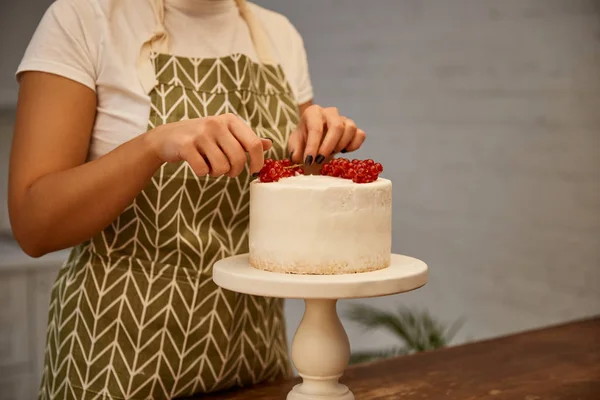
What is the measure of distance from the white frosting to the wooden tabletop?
36 centimetres

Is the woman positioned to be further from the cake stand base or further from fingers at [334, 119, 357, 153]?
the cake stand base

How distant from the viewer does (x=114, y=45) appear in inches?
60.6

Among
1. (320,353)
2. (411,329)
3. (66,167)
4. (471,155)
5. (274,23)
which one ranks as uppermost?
Result: (274,23)

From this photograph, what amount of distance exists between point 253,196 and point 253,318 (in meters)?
0.43

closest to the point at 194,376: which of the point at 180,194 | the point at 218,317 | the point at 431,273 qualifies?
the point at 218,317

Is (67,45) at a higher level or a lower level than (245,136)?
higher

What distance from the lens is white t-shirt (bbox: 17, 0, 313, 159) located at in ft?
4.83

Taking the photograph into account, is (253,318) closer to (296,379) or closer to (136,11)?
(296,379)

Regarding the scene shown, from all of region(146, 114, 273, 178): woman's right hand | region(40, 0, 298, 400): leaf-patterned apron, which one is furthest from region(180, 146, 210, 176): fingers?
region(40, 0, 298, 400): leaf-patterned apron

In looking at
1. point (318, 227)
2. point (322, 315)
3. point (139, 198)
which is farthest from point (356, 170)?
point (139, 198)

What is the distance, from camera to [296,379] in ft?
5.37

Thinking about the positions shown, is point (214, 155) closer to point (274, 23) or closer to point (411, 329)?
point (274, 23)

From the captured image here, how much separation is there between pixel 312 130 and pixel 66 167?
0.43 meters

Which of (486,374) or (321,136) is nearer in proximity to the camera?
(321,136)
